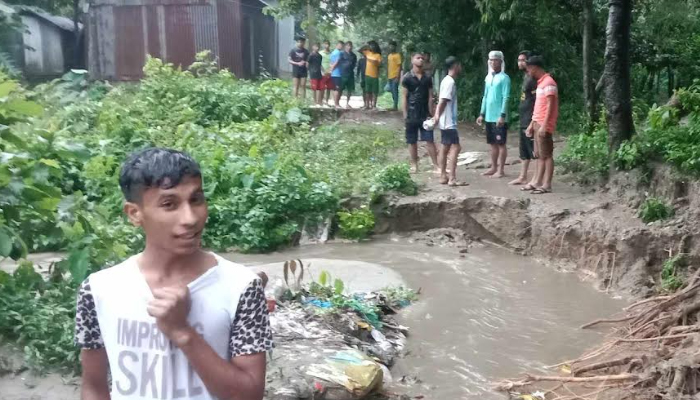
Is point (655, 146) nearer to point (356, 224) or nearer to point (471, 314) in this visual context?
point (471, 314)

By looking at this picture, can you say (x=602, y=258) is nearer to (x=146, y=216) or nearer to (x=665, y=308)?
(x=665, y=308)

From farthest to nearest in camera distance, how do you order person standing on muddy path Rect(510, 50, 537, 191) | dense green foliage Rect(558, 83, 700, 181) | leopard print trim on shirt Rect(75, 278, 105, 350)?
person standing on muddy path Rect(510, 50, 537, 191)
dense green foliage Rect(558, 83, 700, 181)
leopard print trim on shirt Rect(75, 278, 105, 350)

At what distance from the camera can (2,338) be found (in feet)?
16.6

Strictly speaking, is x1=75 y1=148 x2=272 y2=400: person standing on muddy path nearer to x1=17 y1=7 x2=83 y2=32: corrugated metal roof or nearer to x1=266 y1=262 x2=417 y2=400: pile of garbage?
x1=266 y1=262 x2=417 y2=400: pile of garbage

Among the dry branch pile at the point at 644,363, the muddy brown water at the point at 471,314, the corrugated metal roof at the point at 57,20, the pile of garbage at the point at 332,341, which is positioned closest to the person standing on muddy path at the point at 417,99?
the muddy brown water at the point at 471,314

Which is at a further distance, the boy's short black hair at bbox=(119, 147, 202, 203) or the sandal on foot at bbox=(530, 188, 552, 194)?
the sandal on foot at bbox=(530, 188, 552, 194)

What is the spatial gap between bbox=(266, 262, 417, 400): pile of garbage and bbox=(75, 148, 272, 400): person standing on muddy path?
3.01 meters

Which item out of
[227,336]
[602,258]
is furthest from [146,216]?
[602,258]

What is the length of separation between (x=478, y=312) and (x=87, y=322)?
5998mm

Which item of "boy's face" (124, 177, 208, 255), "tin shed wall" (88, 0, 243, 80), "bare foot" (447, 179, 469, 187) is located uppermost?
"tin shed wall" (88, 0, 243, 80)

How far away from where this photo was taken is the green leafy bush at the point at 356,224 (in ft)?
34.0

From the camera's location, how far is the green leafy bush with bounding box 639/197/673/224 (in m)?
8.45

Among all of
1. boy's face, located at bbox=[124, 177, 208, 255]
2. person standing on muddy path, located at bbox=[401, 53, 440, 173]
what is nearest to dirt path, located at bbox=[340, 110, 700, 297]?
person standing on muddy path, located at bbox=[401, 53, 440, 173]

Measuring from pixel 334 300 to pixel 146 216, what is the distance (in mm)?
4850
